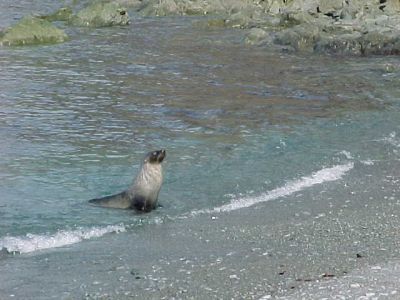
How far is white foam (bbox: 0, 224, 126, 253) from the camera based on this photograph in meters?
8.09

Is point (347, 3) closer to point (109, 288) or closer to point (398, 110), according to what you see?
point (398, 110)

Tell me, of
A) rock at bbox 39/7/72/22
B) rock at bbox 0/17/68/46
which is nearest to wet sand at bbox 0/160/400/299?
rock at bbox 0/17/68/46

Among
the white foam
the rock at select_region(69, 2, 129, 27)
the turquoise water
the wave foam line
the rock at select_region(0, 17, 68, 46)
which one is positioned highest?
the white foam

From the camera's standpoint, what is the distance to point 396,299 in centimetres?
610

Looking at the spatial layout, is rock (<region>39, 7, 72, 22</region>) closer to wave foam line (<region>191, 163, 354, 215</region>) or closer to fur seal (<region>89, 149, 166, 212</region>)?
wave foam line (<region>191, 163, 354, 215</region>)

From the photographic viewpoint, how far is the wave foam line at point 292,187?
962 cm

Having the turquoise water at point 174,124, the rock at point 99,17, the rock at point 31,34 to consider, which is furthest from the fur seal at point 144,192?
the rock at point 99,17

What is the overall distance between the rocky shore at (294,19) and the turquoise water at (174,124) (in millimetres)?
1294

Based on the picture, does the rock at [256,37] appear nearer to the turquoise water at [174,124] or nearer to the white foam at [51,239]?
the turquoise water at [174,124]

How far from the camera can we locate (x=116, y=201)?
9602 millimetres

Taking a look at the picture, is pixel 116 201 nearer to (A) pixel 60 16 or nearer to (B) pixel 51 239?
(B) pixel 51 239

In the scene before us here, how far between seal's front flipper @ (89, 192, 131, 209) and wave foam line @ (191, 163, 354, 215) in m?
0.72

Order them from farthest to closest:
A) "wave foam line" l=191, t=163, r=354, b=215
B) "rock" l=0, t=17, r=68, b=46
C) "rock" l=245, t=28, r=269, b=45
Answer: "rock" l=245, t=28, r=269, b=45, "rock" l=0, t=17, r=68, b=46, "wave foam line" l=191, t=163, r=354, b=215

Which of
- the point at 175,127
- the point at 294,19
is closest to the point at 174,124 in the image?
the point at 175,127
